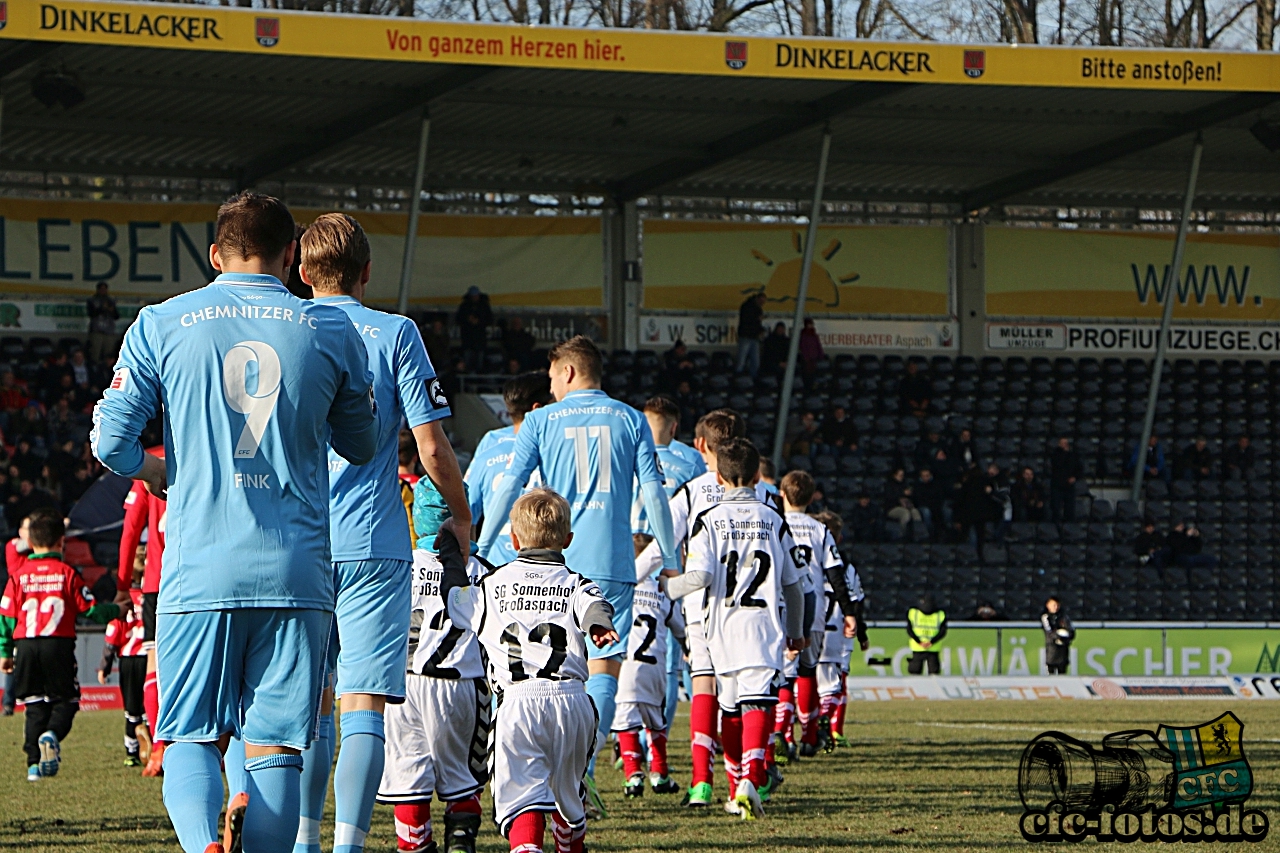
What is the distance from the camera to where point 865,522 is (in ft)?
88.9

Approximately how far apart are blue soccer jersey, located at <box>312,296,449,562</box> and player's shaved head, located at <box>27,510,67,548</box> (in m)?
5.79

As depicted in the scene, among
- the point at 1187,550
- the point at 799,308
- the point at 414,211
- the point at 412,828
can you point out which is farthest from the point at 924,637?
the point at 412,828

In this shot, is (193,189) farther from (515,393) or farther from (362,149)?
(515,393)

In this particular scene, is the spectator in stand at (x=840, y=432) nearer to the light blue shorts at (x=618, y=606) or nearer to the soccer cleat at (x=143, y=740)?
the soccer cleat at (x=143, y=740)

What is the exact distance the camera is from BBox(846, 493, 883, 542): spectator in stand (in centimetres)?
2697

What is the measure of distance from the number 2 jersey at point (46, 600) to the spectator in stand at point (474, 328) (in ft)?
59.0

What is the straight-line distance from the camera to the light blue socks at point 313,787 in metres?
5.29

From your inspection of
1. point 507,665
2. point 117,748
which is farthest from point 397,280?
point 507,665

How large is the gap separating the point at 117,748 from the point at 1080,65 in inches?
660

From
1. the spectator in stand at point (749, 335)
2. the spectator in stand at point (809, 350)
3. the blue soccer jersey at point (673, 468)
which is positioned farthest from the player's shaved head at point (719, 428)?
the spectator in stand at point (809, 350)

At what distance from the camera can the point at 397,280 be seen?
31.2 meters

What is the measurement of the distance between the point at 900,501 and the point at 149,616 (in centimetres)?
1882

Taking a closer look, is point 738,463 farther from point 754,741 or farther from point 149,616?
point 149,616

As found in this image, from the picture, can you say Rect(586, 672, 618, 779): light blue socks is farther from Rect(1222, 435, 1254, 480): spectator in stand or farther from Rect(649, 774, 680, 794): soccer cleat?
Rect(1222, 435, 1254, 480): spectator in stand
